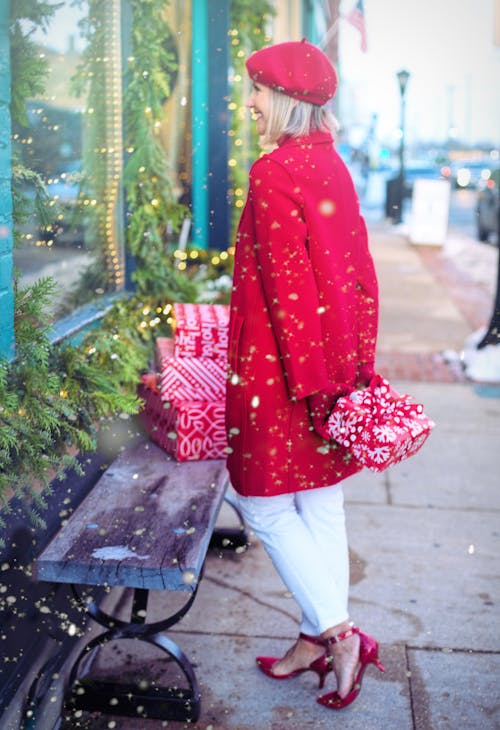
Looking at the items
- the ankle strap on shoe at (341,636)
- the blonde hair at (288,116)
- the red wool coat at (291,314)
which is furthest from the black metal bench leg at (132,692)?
the blonde hair at (288,116)

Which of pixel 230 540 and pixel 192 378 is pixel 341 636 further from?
pixel 230 540

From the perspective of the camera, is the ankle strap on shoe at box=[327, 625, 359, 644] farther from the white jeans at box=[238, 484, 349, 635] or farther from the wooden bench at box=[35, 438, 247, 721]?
the wooden bench at box=[35, 438, 247, 721]

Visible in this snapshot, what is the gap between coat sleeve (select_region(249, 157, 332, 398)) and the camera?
9.43ft

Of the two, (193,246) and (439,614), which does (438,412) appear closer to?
(193,246)

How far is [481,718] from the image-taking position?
10.4 feet

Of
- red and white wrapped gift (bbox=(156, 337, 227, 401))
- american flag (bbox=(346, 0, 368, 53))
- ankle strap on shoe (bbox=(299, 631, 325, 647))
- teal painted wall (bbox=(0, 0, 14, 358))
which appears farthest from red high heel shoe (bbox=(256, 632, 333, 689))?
american flag (bbox=(346, 0, 368, 53))

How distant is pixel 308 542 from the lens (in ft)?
10.4

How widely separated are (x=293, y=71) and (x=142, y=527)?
1589 millimetres

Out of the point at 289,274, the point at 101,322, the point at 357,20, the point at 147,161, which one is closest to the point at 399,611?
the point at 289,274

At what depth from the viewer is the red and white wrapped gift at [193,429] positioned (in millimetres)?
3721

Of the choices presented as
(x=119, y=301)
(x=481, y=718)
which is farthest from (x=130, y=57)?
(x=481, y=718)

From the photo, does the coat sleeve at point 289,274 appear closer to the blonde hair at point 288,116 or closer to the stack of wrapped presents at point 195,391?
the blonde hair at point 288,116

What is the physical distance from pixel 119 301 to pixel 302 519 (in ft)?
6.16

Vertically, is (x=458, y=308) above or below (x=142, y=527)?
below
